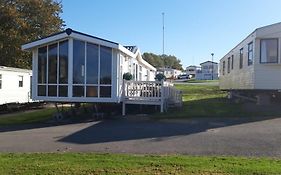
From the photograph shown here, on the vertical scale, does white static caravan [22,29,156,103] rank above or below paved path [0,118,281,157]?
above

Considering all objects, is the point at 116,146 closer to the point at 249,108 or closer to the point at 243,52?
the point at 249,108

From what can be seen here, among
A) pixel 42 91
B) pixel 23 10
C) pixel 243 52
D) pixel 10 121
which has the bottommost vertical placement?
pixel 10 121

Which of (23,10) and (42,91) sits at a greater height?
(23,10)

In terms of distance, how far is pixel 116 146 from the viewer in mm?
11508

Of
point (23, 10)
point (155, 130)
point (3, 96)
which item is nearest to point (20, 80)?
point (3, 96)

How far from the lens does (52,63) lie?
20469 mm

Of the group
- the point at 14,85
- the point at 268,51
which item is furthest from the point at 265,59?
the point at 14,85

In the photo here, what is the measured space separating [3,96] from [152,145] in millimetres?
18335

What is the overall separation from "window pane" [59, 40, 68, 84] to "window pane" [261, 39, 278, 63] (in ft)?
31.0

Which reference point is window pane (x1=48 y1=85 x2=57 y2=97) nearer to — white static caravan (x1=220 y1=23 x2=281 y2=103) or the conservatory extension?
the conservatory extension

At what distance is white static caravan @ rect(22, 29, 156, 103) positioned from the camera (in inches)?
782

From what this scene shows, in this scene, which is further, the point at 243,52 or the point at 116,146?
the point at 243,52

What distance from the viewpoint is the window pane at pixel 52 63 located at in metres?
20.4

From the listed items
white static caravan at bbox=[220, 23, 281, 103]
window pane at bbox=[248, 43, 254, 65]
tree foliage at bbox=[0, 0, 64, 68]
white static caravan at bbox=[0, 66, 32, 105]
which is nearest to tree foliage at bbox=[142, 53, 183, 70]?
tree foliage at bbox=[0, 0, 64, 68]
